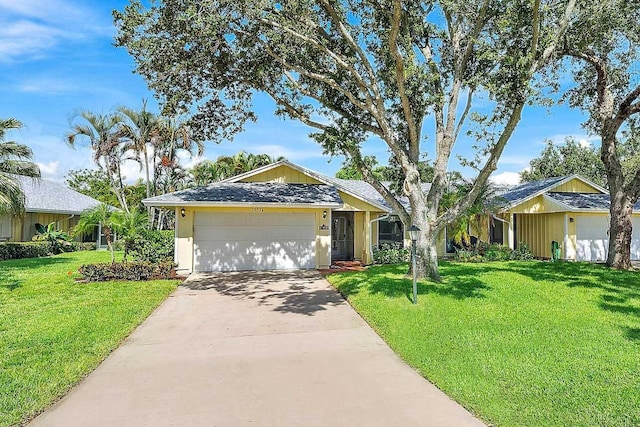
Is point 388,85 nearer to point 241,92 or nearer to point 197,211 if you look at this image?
point 241,92

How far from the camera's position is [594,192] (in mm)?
20641

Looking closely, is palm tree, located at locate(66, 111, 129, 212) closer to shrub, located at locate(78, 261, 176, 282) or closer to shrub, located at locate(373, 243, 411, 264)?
shrub, located at locate(78, 261, 176, 282)

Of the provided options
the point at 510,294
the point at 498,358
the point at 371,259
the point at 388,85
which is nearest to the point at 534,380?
the point at 498,358

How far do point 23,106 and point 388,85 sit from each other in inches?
607

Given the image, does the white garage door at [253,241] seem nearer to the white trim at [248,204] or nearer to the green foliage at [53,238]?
the white trim at [248,204]

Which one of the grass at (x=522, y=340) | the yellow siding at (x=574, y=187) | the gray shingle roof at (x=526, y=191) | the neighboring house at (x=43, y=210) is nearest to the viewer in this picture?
the grass at (x=522, y=340)

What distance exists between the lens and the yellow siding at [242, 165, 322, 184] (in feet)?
55.1

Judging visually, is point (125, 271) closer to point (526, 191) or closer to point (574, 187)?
point (526, 191)

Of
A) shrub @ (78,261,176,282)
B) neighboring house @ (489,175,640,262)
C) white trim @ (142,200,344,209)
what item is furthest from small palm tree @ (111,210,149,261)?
neighboring house @ (489,175,640,262)

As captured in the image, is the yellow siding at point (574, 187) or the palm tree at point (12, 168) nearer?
the palm tree at point (12, 168)

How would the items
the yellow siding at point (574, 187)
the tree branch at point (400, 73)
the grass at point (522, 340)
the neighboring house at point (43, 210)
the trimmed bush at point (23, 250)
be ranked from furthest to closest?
1. the neighboring house at point (43, 210)
2. the yellow siding at point (574, 187)
3. the trimmed bush at point (23, 250)
4. the tree branch at point (400, 73)
5. the grass at point (522, 340)

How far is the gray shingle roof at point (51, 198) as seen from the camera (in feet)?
70.0

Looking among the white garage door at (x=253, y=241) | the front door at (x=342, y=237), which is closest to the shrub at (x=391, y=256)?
the front door at (x=342, y=237)

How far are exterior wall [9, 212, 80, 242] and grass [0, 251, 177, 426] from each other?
9896 millimetres
